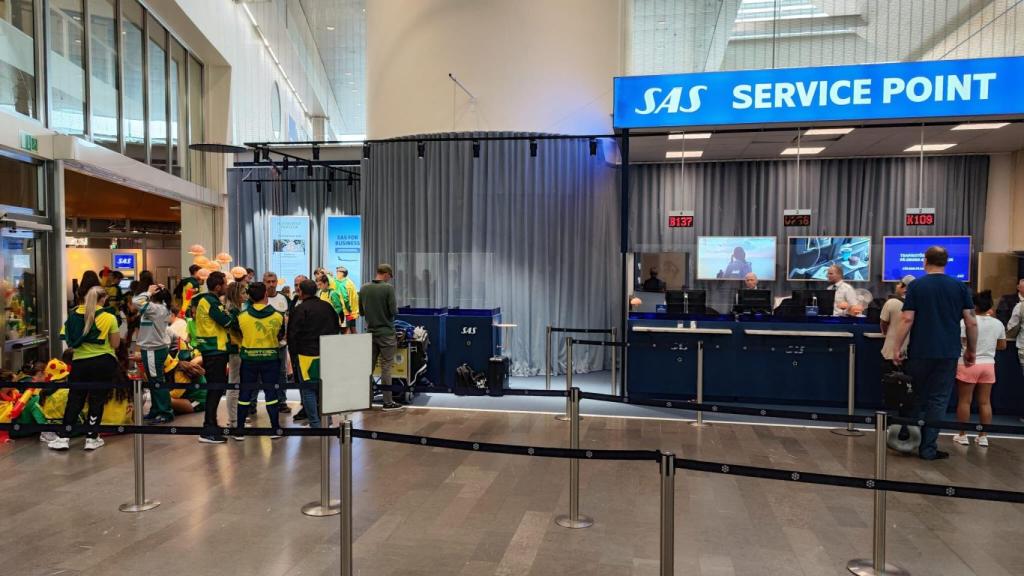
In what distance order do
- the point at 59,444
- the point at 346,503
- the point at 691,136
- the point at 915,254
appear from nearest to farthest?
the point at 346,503
the point at 59,444
the point at 691,136
the point at 915,254

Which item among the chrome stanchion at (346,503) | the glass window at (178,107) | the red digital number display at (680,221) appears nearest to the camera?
the chrome stanchion at (346,503)

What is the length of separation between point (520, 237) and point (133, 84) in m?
6.62

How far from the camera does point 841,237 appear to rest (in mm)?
10750

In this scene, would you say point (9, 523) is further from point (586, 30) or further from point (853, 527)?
point (586, 30)

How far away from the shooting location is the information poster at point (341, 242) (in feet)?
47.1

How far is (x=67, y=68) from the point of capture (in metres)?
8.88

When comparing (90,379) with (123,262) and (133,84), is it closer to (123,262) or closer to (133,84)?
(133,84)

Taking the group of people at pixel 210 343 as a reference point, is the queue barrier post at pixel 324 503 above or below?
below

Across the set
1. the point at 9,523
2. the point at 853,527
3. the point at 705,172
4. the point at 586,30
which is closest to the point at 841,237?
the point at 705,172

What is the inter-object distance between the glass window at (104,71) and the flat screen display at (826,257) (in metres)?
10.3

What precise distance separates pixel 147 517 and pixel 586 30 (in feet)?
28.8

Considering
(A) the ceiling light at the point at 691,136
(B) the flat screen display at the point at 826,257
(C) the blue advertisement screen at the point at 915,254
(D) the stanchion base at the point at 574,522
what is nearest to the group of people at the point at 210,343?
(D) the stanchion base at the point at 574,522

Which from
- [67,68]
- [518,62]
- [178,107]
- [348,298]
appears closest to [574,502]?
[348,298]

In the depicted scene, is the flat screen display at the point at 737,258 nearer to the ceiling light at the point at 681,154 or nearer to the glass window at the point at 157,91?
the ceiling light at the point at 681,154
